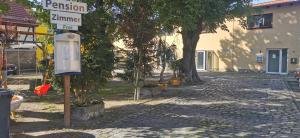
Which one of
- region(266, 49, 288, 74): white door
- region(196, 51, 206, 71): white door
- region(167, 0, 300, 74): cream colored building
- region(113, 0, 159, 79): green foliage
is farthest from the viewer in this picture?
region(196, 51, 206, 71): white door

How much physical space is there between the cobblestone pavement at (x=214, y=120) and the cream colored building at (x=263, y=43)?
14.2 metres

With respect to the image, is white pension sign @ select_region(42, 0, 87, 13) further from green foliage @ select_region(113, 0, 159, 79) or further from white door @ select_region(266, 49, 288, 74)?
white door @ select_region(266, 49, 288, 74)

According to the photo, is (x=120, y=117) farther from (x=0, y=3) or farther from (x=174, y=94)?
(x=174, y=94)

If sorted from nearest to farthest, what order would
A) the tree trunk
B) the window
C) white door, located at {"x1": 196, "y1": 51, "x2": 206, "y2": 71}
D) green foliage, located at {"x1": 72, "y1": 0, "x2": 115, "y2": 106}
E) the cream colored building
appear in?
green foliage, located at {"x1": 72, "y1": 0, "x2": 115, "y2": 106}, the tree trunk, the cream colored building, the window, white door, located at {"x1": 196, "y1": 51, "x2": 206, "y2": 71}

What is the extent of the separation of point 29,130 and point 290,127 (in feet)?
19.3

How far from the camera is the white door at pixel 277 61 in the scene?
2755 centimetres

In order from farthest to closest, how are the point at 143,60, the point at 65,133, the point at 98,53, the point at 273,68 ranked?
the point at 273,68 < the point at 143,60 < the point at 98,53 < the point at 65,133

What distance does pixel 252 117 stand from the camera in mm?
9391

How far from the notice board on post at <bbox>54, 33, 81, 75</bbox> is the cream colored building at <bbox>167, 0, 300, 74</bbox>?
1878 centimetres

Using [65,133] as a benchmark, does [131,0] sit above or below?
above

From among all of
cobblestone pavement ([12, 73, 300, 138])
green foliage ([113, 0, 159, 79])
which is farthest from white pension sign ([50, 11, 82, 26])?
green foliage ([113, 0, 159, 79])

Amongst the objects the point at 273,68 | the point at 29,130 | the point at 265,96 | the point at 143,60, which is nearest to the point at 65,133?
the point at 29,130

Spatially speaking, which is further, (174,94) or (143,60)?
(174,94)

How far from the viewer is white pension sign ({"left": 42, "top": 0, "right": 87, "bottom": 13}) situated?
24.8 feet
